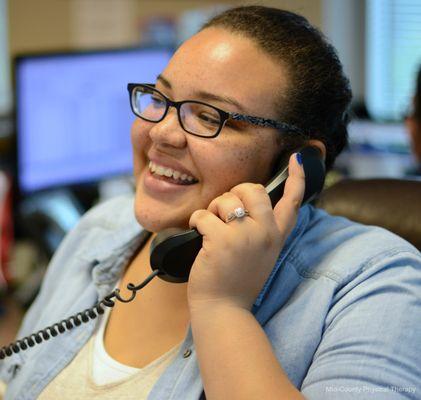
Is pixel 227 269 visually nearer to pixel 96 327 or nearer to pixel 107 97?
pixel 96 327

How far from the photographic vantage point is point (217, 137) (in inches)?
42.3

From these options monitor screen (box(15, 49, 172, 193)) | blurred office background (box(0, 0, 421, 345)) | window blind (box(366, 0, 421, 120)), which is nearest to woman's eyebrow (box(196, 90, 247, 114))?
blurred office background (box(0, 0, 421, 345))

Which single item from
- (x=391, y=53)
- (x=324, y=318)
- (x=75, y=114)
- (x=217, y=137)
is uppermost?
(x=217, y=137)

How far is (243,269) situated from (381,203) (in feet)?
1.63

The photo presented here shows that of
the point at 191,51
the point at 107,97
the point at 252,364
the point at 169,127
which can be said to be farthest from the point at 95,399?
the point at 107,97

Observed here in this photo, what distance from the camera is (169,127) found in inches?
43.0

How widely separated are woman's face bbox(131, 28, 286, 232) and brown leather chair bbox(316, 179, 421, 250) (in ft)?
1.05

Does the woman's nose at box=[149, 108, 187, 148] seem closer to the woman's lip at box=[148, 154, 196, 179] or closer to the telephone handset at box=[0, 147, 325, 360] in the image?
the woman's lip at box=[148, 154, 196, 179]

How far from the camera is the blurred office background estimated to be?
211 cm

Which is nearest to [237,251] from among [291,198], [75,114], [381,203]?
[291,198]

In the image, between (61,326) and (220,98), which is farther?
(61,326)

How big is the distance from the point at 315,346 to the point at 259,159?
31 cm

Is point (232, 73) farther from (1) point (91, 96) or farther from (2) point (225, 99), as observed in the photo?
(1) point (91, 96)

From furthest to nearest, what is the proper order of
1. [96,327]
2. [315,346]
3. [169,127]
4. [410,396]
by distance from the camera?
[96,327] < [169,127] < [315,346] < [410,396]
